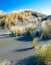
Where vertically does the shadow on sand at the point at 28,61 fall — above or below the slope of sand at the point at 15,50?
below

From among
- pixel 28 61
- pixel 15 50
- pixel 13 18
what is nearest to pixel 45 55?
pixel 28 61

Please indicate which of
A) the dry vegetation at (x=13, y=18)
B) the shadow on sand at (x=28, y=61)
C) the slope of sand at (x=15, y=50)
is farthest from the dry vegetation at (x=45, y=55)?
the dry vegetation at (x=13, y=18)

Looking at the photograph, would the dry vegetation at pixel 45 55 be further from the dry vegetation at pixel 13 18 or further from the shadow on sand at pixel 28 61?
the dry vegetation at pixel 13 18

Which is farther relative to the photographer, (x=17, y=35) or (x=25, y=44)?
(x=17, y=35)

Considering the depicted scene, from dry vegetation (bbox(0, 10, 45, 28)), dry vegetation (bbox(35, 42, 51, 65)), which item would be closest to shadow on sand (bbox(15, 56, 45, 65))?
dry vegetation (bbox(35, 42, 51, 65))

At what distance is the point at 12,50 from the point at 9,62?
2.86m

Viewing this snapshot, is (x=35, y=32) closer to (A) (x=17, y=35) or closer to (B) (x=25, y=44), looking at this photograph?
(A) (x=17, y=35)

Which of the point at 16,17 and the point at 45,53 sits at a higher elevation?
the point at 16,17

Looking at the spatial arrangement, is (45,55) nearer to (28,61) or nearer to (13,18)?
(28,61)

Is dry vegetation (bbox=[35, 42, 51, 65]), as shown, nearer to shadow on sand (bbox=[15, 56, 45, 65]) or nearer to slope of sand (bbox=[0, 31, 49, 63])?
shadow on sand (bbox=[15, 56, 45, 65])

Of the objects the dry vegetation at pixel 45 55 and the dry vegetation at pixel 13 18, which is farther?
the dry vegetation at pixel 13 18

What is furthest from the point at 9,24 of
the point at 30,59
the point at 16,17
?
the point at 30,59

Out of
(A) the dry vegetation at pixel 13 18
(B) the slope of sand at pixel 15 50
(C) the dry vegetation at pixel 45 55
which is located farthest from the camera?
(A) the dry vegetation at pixel 13 18

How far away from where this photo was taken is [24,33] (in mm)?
20250
